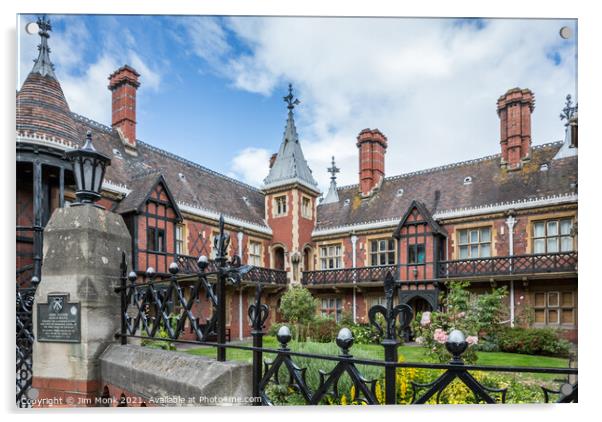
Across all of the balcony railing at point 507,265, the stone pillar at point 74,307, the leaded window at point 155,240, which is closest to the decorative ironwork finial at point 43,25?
the stone pillar at point 74,307

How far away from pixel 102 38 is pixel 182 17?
984 millimetres

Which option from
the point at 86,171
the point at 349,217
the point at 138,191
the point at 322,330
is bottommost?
the point at 322,330

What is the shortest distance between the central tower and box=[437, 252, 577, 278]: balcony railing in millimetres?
5071

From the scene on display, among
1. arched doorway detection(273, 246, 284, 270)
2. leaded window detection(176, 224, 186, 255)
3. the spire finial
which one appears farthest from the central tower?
the spire finial

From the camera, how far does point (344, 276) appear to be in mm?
15883

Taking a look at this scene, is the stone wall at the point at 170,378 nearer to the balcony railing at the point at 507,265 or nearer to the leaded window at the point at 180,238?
the leaded window at the point at 180,238

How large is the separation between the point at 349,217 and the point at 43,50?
42.9 ft

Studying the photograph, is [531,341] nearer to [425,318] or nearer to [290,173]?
[425,318]

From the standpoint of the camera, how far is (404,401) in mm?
4227

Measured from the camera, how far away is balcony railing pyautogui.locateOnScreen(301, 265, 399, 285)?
1535 centimetres

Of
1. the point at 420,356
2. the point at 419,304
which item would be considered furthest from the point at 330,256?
the point at 420,356

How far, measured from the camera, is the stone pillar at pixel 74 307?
3549 millimetres

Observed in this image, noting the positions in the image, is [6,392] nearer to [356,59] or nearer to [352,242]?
[356,59]
